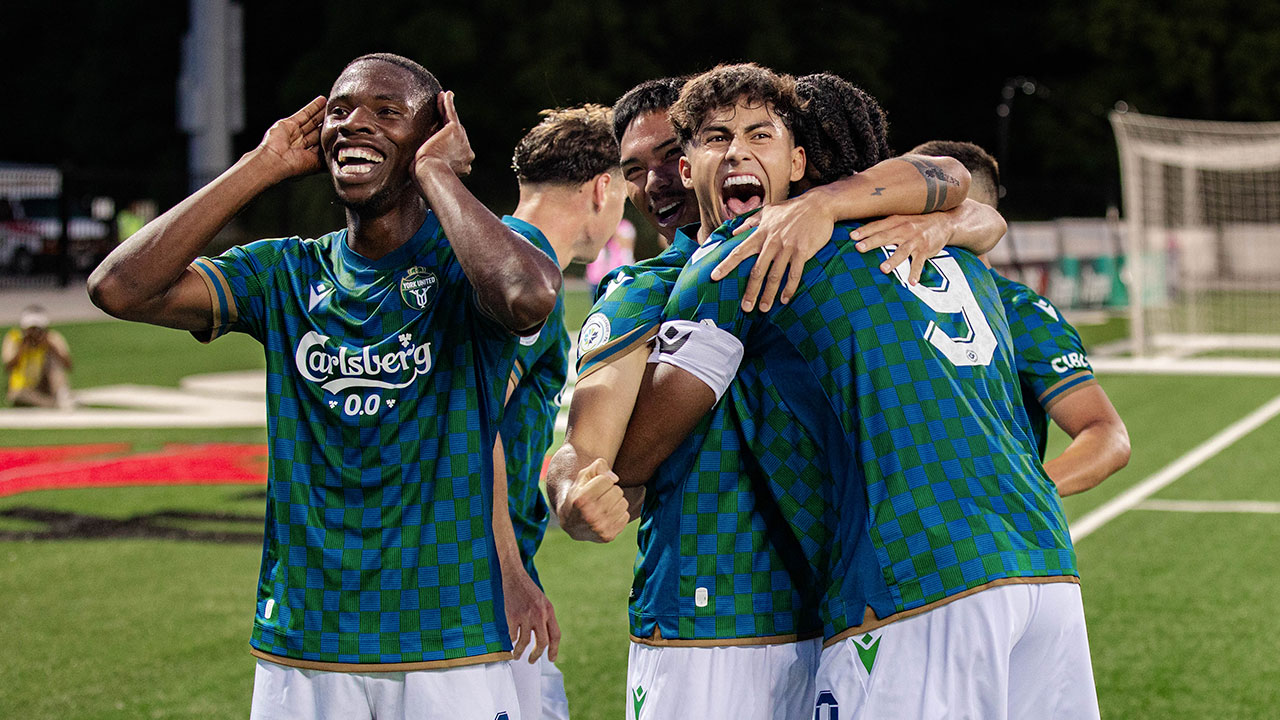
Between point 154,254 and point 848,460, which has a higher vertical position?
point 154,254

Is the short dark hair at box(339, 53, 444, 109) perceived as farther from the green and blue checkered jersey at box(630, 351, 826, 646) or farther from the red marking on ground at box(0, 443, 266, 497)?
the red marking on ground at box(0, 443, 266, 497)

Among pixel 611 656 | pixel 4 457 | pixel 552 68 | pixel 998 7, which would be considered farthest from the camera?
pixel 998 7

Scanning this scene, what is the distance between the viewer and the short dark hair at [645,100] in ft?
11.6

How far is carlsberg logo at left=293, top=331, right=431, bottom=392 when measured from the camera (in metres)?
3.02

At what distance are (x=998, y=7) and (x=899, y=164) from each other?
50.4 meters

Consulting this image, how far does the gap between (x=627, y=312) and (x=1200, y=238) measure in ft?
98.3

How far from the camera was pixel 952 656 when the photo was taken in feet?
8.39

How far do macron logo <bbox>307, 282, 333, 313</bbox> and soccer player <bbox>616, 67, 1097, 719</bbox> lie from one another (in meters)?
0.85

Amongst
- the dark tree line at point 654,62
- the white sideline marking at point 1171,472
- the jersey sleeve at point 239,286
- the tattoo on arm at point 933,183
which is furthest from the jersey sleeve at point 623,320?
the dark tree line at point 654,62

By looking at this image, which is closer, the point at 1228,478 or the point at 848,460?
the point at 848,460

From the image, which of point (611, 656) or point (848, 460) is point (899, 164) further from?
point (611, 656)

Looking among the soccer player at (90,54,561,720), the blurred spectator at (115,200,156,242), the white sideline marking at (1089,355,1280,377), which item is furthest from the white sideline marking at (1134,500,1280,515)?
the blurred spectator at (115,200,156,242)

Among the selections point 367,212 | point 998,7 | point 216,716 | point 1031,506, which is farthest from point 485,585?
point 998,7

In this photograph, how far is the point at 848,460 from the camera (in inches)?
105
